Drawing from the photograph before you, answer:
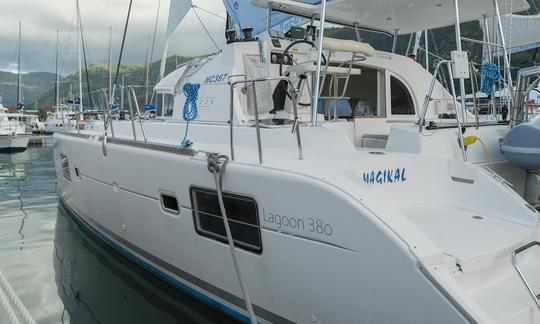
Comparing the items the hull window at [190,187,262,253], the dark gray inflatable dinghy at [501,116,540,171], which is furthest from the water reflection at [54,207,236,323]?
the dark gray inflatable dinghy at [501,116,540,171]

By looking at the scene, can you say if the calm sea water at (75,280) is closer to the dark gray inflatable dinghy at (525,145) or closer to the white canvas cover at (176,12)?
the dark gray inflatable dinghy at (525,145)

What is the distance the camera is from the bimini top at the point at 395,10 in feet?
15.7

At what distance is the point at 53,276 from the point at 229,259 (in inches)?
109

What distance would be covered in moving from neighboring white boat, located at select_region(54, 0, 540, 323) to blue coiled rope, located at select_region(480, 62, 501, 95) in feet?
1.39

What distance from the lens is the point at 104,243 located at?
18.9ft

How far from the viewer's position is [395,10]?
5121mm

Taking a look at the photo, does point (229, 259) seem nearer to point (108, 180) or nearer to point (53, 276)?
point (108, 180)

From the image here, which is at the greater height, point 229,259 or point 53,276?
point 229,259

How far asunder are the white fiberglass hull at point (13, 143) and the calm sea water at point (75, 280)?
1446 centimetres

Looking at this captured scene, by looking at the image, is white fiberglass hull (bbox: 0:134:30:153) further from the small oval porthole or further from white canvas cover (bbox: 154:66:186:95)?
the small oval porthole

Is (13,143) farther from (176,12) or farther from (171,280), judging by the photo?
(171,280)

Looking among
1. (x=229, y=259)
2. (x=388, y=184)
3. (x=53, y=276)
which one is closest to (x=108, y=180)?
(x=53, y=276)

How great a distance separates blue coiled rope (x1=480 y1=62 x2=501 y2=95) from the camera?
4336 mm

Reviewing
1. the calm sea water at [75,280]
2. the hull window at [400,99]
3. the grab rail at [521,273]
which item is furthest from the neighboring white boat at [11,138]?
the grab rail at [521,273]
